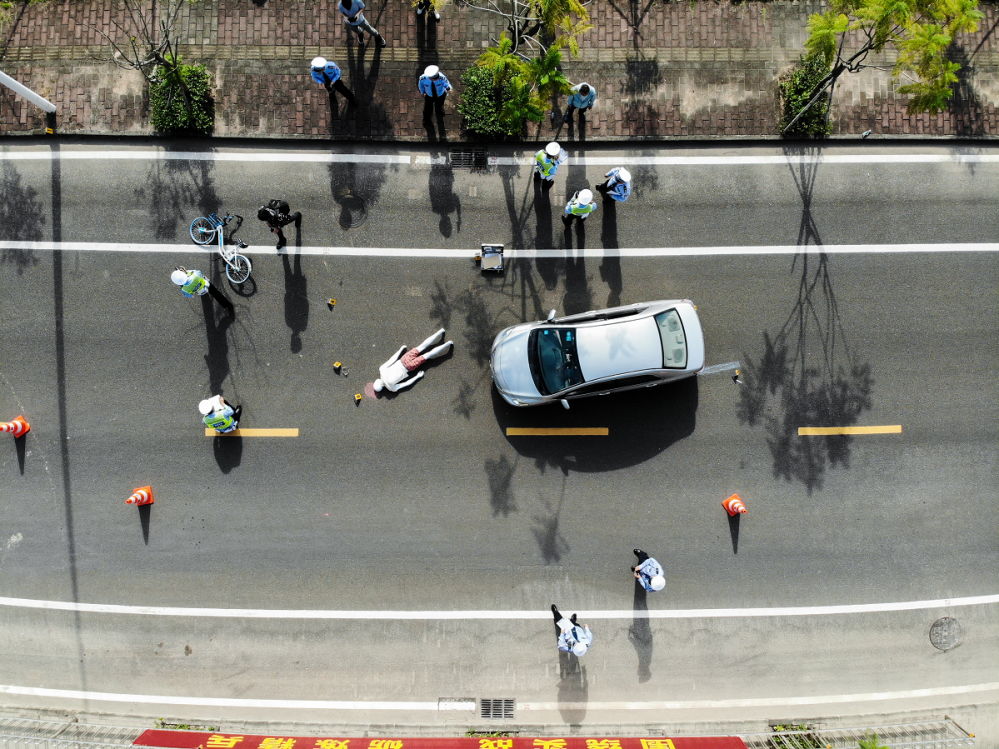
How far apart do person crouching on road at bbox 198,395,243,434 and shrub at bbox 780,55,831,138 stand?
1262cm

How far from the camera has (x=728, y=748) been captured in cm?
1065

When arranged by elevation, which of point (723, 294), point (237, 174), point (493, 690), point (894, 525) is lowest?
point (493, 690)

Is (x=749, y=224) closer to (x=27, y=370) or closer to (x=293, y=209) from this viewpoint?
(x=293, y=209)

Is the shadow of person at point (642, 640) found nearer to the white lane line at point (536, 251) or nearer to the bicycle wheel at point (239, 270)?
the white lane line at point (536, 251)

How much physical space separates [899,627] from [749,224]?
8964mm

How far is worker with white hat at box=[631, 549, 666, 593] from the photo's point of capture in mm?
10461

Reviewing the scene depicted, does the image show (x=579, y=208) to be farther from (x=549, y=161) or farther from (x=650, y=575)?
(x=650, y=575)

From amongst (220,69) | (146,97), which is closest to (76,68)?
(146,97)

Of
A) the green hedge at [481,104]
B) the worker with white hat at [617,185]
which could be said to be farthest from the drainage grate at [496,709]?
the green hedge at [481,104]

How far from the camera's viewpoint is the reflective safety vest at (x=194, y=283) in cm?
1009

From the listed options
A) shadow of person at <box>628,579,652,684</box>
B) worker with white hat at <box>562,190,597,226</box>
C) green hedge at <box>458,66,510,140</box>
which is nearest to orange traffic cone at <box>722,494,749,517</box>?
shadow of person at <box>628,579,652,684</box>

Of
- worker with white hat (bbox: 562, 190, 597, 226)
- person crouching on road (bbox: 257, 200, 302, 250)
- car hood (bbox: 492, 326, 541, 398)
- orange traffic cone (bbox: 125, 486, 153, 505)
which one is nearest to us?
worker with white hat (bbox: 562, 190, 597, 226)

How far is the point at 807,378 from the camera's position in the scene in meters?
11.5

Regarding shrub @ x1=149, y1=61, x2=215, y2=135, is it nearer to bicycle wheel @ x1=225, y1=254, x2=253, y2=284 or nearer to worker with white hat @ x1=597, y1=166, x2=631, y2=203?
bicycle wheel @ x1=225, y1=254, x2=253, y2=284
